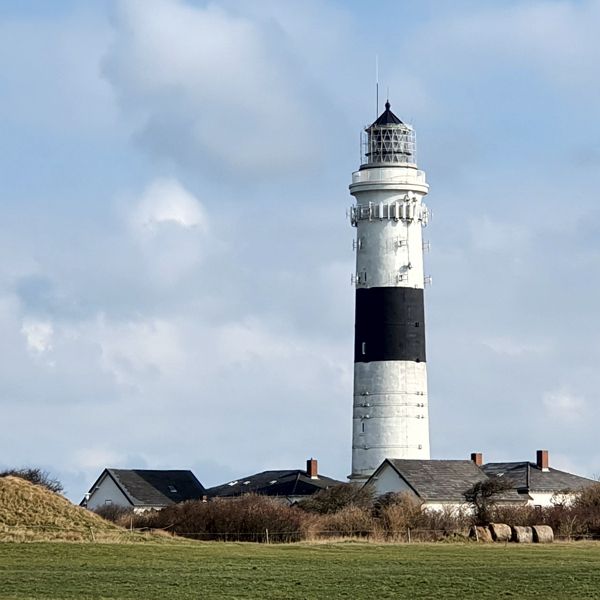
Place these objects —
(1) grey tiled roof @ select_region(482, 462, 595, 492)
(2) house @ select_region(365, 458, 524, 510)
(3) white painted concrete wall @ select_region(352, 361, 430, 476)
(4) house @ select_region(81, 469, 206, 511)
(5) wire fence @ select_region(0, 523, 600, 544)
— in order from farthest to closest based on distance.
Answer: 1. (4) house @ select_region(81, 469, 206, 511)
2. (1) grey tiled roof @ select_region(482, 462, 595, 492)
3. (2) house @ select_region(365, 458, 524, 510)
4. (3) white painted concrete wall @ select_region(352, 361, 430, 476)
5. (5) wire fence @ select_region(0, 523, 600, 544)

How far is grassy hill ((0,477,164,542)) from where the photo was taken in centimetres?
6022

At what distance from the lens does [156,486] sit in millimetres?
88875

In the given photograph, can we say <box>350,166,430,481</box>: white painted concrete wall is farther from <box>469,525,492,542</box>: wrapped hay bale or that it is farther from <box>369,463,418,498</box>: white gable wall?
<box>469,525,492,542</box>: wrapped hay bale

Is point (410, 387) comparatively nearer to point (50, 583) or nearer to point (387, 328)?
point (387, 328)

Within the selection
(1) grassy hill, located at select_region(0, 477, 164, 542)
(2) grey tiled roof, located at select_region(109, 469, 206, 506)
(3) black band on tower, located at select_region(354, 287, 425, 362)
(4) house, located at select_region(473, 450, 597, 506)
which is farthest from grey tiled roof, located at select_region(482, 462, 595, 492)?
(1) grassy hill, located at select_region(0, 477, 164, 542)

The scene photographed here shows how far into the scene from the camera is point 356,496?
241ft

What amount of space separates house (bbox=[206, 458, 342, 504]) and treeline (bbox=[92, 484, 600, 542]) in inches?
360

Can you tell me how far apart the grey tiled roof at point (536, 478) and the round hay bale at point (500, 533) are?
673 inches

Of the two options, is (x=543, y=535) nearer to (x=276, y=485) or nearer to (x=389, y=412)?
(x=389, y=412)

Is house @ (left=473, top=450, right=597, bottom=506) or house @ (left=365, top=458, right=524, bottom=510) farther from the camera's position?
house @ (left=473, top=450, right=597, bottom=506)

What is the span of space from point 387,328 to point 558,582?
99.4 feet

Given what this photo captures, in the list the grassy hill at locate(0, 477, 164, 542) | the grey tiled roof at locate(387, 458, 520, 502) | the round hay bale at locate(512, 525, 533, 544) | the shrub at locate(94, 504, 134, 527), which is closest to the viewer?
the grassy hill at locate(0, 477, 164, 542)

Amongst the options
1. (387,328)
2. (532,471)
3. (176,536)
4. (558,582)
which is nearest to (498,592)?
(558,582)

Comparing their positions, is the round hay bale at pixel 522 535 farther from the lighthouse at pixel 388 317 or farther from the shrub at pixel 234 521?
the lighthouse at pixel 388 317
